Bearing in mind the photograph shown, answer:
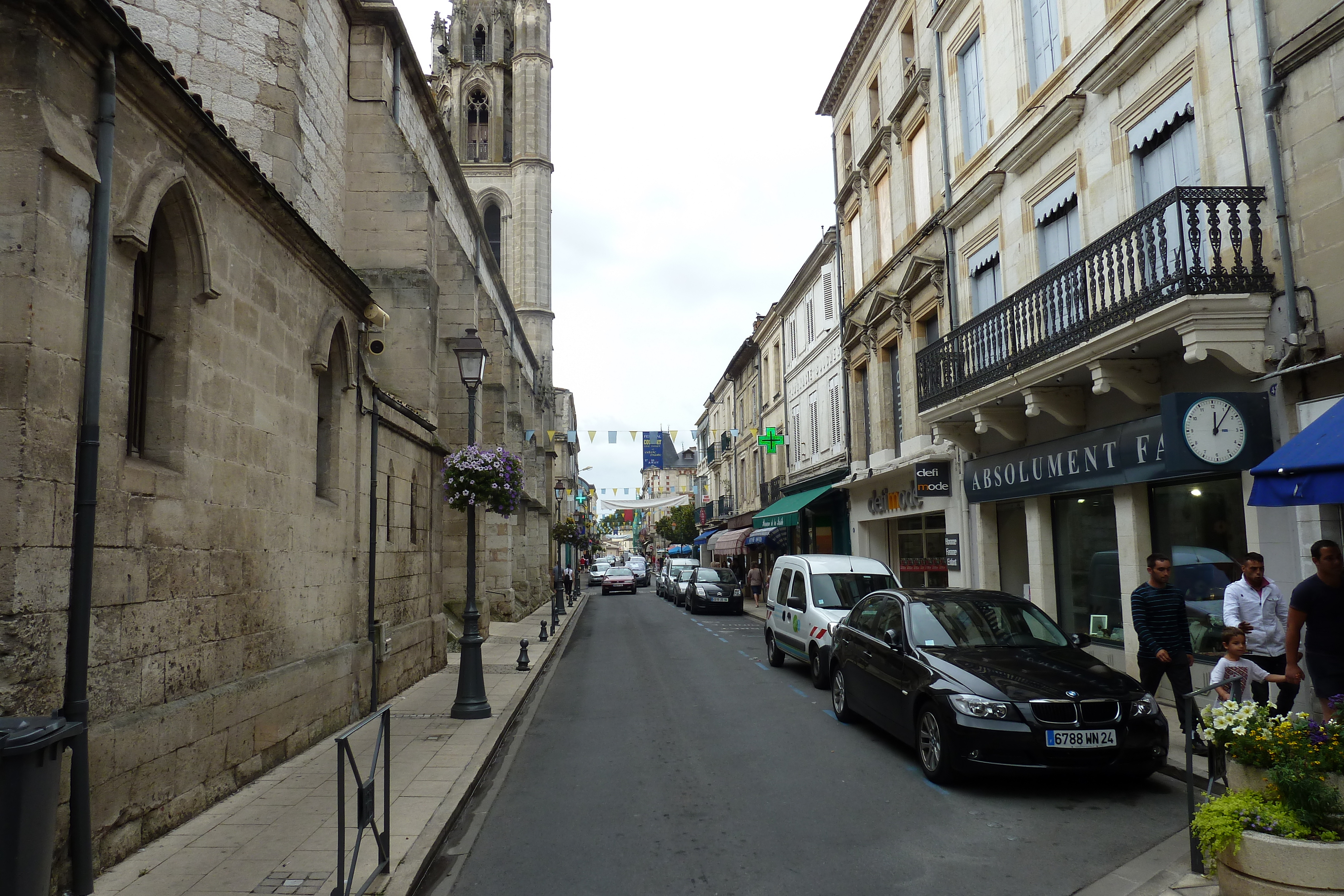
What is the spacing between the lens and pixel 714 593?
27.4 m

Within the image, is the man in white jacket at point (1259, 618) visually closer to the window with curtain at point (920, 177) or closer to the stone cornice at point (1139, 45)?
the stone cornice at point (1139, 45)

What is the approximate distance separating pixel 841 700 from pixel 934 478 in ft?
22.5

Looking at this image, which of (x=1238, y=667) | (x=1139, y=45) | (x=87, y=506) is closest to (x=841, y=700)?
(x=1238, y=667)

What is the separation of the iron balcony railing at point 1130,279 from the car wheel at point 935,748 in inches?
186

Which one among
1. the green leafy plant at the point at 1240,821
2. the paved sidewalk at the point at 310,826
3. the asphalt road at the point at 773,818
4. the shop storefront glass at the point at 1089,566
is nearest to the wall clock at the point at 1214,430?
the shop storefront glass at the point at 1089,566

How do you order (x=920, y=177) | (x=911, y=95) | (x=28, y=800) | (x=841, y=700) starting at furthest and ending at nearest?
(x=920, y=177), (x=911, y=95), (x=841, y=700), (x=28, y=800)

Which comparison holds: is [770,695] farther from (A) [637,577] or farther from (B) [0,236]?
(A) [637,577]

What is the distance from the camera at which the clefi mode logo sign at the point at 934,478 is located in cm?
1511

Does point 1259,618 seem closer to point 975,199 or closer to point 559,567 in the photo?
point 975,199

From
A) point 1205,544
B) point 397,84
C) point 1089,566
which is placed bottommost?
point 1089,566

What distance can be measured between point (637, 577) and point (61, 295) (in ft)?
162

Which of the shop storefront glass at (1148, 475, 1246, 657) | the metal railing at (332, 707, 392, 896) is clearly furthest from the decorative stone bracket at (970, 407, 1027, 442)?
the metal railing at (332, 707, 392, 896)

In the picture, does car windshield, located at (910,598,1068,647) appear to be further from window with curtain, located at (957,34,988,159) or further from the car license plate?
window with curtain, located at (957,34,988,159)

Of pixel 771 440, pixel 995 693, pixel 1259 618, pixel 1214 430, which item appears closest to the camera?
pixel 995 693
